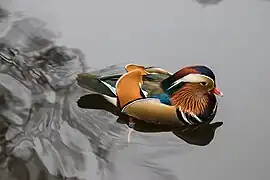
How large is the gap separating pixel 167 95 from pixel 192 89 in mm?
40

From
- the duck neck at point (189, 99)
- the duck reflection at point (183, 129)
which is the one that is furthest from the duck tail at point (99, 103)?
the duck neck at point (189, 99)

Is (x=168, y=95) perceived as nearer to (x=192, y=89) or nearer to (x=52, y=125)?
(x=192, y=89)

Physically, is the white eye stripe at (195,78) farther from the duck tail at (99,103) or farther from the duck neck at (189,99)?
the duck tail at (99,103)

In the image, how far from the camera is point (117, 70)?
923mm

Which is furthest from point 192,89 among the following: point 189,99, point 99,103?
point 99,103

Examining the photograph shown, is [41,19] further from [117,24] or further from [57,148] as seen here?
[57,148]

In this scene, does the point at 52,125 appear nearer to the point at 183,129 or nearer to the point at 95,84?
the point at 95,84

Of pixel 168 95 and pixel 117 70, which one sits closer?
pixel 168 95

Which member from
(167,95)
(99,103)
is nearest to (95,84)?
(99,103)

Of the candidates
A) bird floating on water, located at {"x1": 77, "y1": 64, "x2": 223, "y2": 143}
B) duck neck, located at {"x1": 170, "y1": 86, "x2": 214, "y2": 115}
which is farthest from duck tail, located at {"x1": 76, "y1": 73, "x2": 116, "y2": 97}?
duck neck, located at {"x1": 170, "y1": 86, "x2": 214, "y2": 115}

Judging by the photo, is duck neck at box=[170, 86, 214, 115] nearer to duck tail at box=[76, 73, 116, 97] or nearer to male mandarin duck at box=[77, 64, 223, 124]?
male mandarin duck at box=[77, 64, 223, 124]

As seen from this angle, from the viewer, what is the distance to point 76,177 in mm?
751

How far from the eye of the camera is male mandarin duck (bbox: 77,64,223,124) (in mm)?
783

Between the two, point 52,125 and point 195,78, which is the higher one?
point 195,78
